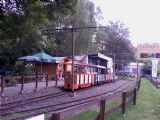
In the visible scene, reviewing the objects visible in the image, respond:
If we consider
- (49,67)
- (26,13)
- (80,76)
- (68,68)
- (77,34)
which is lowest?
(80,76)

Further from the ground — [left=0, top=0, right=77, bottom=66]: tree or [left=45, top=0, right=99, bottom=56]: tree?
[left=45, top=0, right=99, bottom=56]: tree

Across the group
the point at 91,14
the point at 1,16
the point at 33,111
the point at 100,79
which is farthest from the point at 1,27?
the point at 91,14

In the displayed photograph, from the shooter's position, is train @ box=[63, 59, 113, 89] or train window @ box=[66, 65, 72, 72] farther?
train window @ box=[66, 65, 72, 72]

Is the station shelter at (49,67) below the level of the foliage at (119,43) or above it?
below

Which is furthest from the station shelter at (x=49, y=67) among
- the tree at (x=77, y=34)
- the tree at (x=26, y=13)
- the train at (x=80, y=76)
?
the tree at (x=26, y=13)

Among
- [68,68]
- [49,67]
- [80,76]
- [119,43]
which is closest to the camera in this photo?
[80,76]

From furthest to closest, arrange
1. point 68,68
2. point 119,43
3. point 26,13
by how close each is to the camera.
Result: point 119,43 < point 68,68 < point 26,13

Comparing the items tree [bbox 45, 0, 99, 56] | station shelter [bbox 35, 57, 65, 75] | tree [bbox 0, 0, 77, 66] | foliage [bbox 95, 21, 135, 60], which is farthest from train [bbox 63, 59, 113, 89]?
foliage [bbox 95, 21, 135, 60]

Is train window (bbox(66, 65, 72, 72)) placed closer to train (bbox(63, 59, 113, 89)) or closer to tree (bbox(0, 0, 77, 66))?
train (bbox(63, 59, 113, 89))

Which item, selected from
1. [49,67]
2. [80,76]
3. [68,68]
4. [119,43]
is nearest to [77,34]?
[49,67]

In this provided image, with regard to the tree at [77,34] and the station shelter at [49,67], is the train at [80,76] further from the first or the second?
the tree at [77,34]

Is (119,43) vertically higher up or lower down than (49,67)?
higher up

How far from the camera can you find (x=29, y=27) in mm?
20250

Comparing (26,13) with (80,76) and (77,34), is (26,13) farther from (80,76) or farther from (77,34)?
(77,34)
